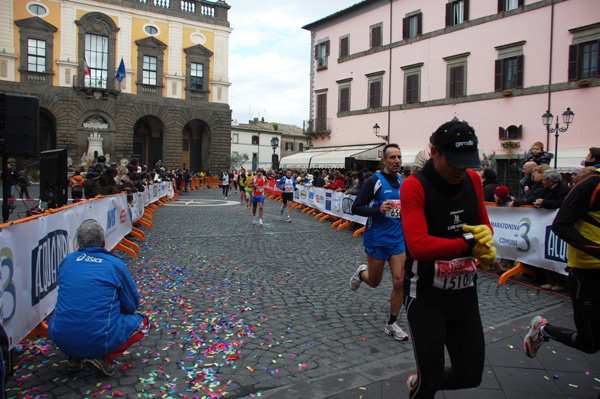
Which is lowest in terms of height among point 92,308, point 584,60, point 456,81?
point 92,308

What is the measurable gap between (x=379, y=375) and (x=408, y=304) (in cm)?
131

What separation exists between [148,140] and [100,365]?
140ft

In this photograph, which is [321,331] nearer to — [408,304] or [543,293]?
[408,304]

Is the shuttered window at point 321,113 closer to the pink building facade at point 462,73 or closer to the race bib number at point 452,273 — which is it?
the pink building facade at point 462,73

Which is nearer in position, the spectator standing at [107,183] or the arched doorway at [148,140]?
the spectator standing at [107,183]

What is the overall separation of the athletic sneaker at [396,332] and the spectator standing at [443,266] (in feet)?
6.07

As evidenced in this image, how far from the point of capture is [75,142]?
36.3m

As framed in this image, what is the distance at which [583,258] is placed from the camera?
319cm

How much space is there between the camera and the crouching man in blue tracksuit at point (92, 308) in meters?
3.52

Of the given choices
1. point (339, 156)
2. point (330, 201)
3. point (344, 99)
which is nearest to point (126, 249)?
point (330, 201)

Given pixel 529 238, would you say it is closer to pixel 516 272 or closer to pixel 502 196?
pixel 516 272

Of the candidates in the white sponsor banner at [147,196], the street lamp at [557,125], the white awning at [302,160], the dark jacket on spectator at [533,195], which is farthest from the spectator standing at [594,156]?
the white awning at [302,160]

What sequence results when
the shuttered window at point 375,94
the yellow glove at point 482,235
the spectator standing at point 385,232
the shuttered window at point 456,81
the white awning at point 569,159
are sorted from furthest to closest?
the shuttered window at point 375,94 → the shuttered window at point 456,81 → the white awning at point 569,159 → the spectator standing at point 385,232 → the yellow glove at point 482,235

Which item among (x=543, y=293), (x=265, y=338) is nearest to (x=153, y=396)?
(x=265, y=338)
